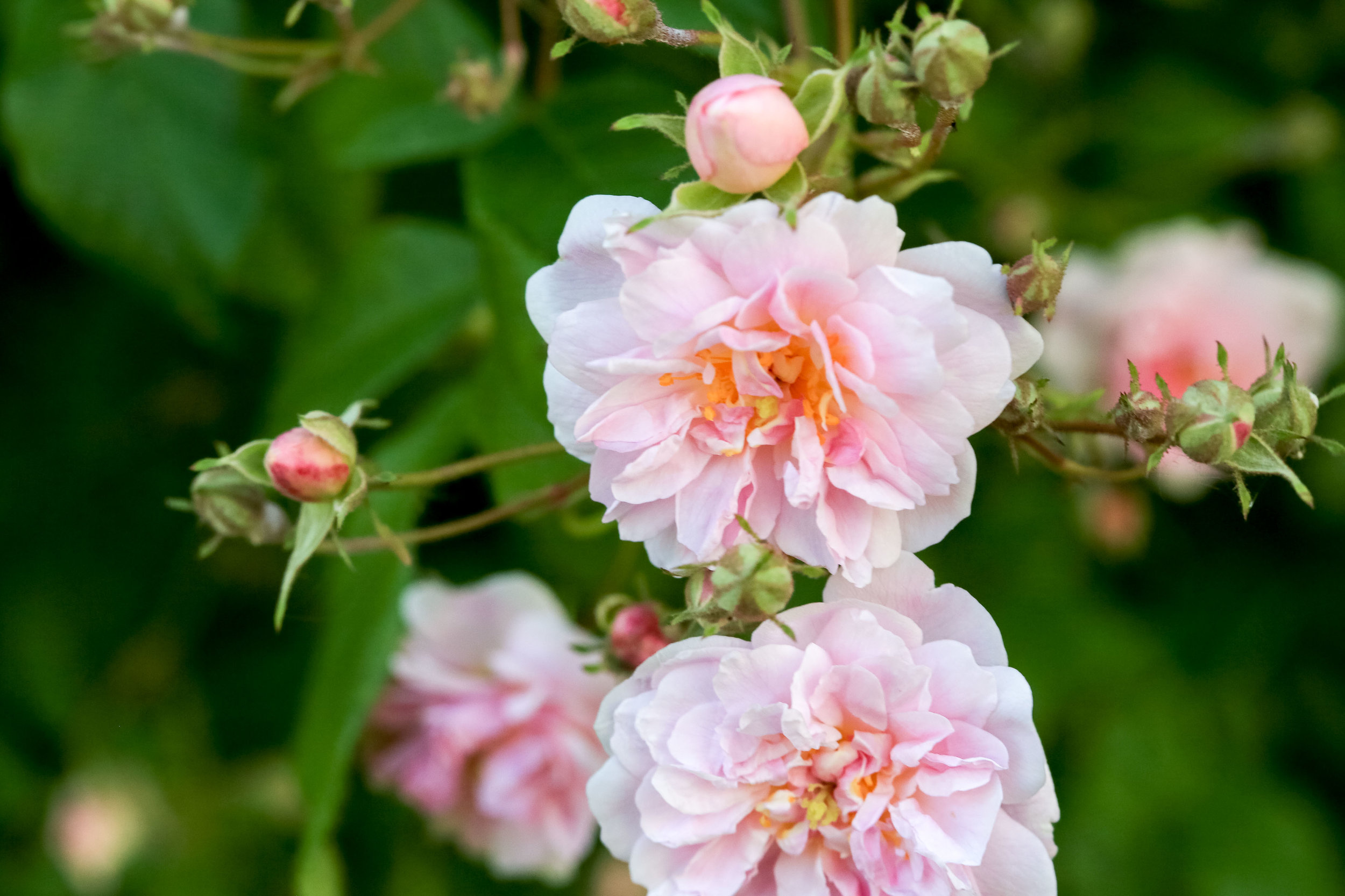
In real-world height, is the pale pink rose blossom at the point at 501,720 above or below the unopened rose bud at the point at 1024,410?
below

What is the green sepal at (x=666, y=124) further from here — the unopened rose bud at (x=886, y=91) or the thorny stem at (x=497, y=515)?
the thorny stem at (x=497, y=515)

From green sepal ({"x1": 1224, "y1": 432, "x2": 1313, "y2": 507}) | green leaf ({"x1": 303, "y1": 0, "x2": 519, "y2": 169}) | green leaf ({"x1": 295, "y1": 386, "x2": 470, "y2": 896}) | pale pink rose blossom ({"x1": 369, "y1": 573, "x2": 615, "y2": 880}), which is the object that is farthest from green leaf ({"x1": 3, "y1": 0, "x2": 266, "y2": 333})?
green sepal ({"x1": 1224, "y1": 432, "x2": 1313, "y2": 507})

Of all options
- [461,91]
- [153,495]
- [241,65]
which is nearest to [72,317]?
[153,495]

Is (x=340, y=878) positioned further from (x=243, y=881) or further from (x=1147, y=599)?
(x=1147, y=599)

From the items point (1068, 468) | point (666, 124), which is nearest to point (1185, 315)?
point (1068, 468)

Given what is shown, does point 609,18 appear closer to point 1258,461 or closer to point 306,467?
point 306,467

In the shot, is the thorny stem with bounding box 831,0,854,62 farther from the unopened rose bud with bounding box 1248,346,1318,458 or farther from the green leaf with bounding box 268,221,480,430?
the green leaf with bounding box 268,221,480,430

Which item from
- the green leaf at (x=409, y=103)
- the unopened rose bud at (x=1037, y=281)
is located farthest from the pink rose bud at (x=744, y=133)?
the green leaf at (x=409, y=103)
